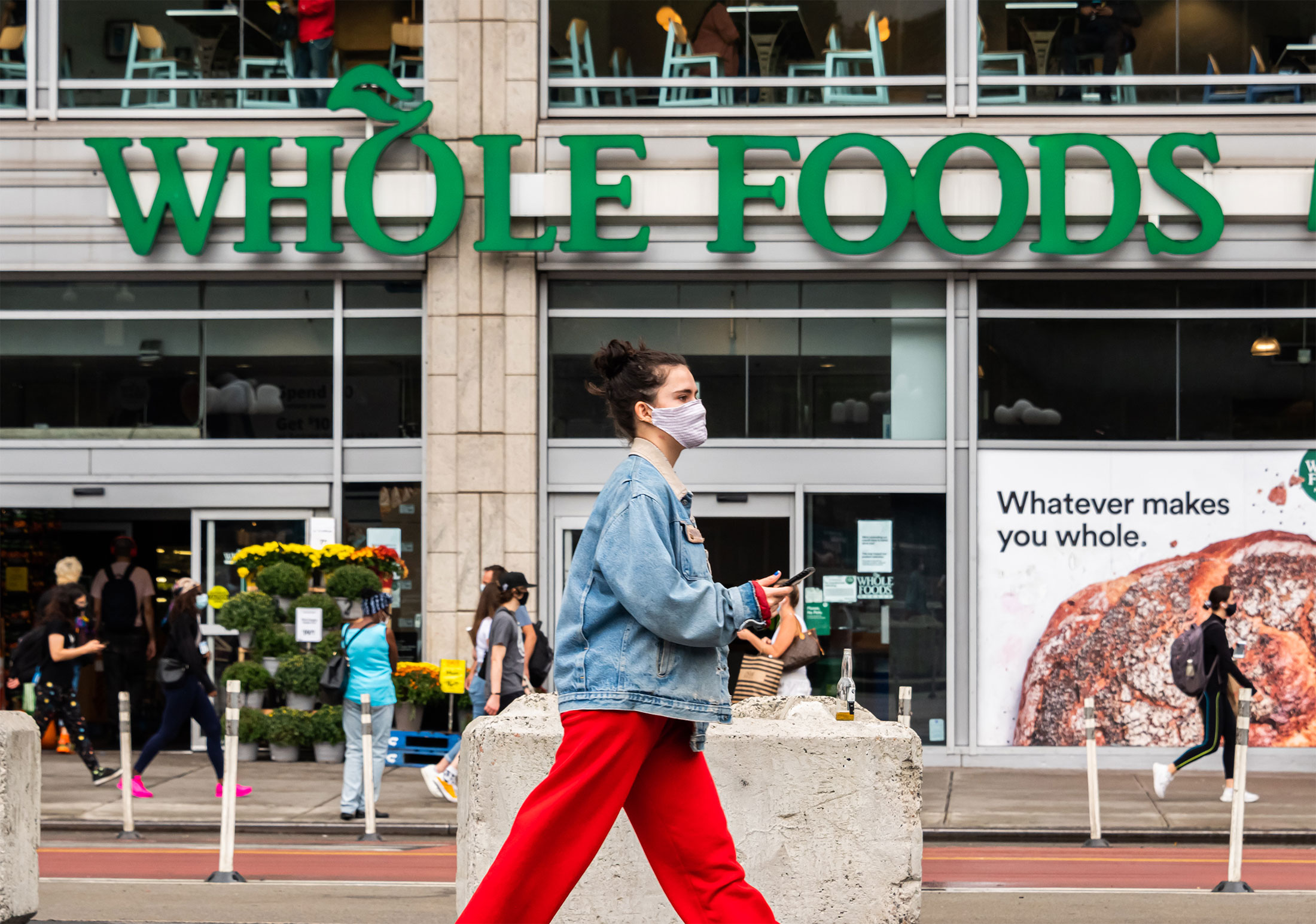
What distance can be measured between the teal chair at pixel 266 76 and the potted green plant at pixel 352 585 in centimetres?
476

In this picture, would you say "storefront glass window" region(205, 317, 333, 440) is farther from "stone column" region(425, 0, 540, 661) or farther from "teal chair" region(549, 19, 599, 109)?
"teal chair" region(549, 19, 599, 109)

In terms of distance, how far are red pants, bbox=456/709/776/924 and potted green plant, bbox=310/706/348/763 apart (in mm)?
10251

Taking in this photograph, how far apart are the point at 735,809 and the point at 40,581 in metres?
11.9

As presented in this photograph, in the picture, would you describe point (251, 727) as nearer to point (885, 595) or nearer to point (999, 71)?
point (885, 595)

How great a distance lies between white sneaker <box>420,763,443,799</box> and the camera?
12133 mm

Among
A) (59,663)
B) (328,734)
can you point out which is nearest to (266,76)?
(59,663)

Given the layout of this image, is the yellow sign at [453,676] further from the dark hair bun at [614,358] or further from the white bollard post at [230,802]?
the dark hair bun at [614,358]

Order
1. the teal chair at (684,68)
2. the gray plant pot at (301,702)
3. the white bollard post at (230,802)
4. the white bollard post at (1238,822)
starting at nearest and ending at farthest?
1. the white bollard post at (1238,822)
2. the white bollard post at (230,802)
3. the gray plant pot at (301,702)
4. the teal chair at (684,68)

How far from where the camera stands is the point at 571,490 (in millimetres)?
14820

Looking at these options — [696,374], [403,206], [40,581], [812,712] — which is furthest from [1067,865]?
[40,581]

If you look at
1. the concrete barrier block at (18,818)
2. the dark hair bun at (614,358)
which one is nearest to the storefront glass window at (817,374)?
the concrete barrier block at (18,818)

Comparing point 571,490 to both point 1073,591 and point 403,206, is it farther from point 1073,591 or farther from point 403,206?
point 1073,591

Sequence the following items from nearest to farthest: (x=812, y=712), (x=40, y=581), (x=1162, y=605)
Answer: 1. (x=812, y=712)
2. (x=1162, y=605)
3. (x=40, y=581)

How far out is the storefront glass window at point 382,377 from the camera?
14953 mm
